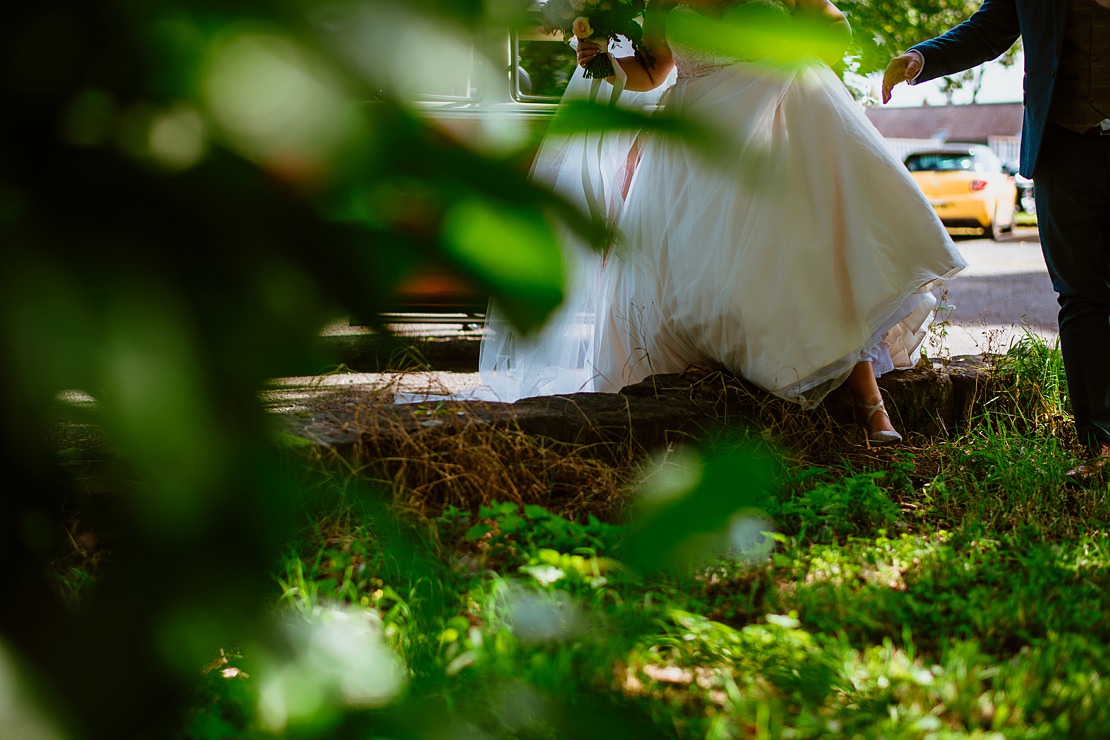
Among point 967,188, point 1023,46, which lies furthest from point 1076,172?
point 967,188

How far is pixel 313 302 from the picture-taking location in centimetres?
37

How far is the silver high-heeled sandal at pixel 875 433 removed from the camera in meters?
3.90

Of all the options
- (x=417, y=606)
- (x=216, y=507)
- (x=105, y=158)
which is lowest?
(x=417, y=606)

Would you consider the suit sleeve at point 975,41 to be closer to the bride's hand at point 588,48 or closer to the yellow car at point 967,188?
the bride's hand at point 588,48

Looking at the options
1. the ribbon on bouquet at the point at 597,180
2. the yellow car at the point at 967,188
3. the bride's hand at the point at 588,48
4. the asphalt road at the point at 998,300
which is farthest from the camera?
the yellow car at the point at 967,188

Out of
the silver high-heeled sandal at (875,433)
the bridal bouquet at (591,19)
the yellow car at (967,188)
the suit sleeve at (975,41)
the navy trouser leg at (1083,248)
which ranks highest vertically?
the bridal bouquet at (591,19)

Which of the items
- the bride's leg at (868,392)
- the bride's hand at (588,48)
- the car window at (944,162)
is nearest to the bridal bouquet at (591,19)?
the bride's hand at (588,48)

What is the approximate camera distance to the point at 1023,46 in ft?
12.3

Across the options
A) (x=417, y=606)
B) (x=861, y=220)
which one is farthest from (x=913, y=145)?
(x=417, y=606)

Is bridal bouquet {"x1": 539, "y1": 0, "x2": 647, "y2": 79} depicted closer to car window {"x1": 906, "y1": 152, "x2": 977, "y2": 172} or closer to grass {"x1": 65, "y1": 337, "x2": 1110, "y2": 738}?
grass {"x1": 65, "y1": 337, "x2": 1110, "y2": 738}

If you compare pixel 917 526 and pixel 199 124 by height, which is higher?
pixel 199 124

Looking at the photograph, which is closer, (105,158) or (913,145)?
(105,158)

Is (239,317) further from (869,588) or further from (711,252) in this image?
(711,252)

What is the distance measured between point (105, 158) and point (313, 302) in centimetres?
8
